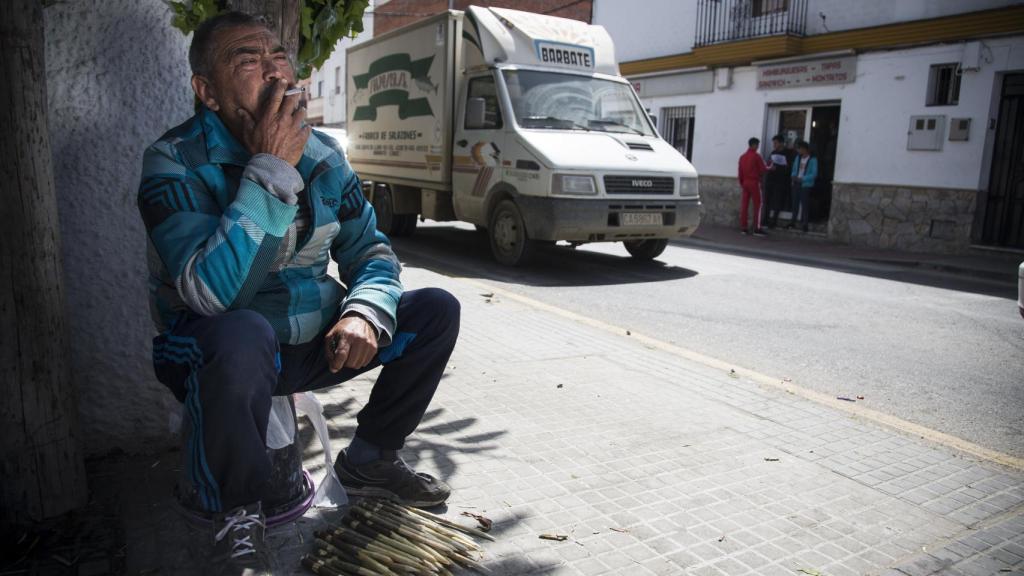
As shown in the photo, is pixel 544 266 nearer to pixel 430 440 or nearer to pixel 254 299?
pixel 430 440

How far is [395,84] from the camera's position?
40.1ft

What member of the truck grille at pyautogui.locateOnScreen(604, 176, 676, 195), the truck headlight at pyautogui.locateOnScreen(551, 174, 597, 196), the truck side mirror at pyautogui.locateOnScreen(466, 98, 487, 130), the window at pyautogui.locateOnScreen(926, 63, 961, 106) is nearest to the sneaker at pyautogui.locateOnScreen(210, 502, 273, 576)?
the truck headlight at pyautogui.locateOnScreen(551, 174, 597, 196)

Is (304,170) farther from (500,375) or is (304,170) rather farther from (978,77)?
(978,77)

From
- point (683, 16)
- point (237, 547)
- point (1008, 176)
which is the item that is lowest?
point (237, 547)

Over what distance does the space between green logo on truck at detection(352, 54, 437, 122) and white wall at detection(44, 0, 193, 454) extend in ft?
26.1

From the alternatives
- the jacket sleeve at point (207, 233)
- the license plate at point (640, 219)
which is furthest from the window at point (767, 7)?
the jacket sleeve at point (207, 233)

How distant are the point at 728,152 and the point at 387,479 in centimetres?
1688

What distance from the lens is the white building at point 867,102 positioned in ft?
43.9

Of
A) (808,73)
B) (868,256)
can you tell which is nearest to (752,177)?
(808,73)

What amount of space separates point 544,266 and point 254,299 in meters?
7.31

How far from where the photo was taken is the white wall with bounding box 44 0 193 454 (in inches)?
113

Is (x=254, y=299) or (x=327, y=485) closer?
(x=254, y=299)

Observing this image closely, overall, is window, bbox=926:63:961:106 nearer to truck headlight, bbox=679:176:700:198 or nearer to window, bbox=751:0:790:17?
window, bbox=751:0:790:17

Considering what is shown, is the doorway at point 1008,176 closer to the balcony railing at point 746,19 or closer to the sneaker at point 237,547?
the balcony railing at point 746,19
